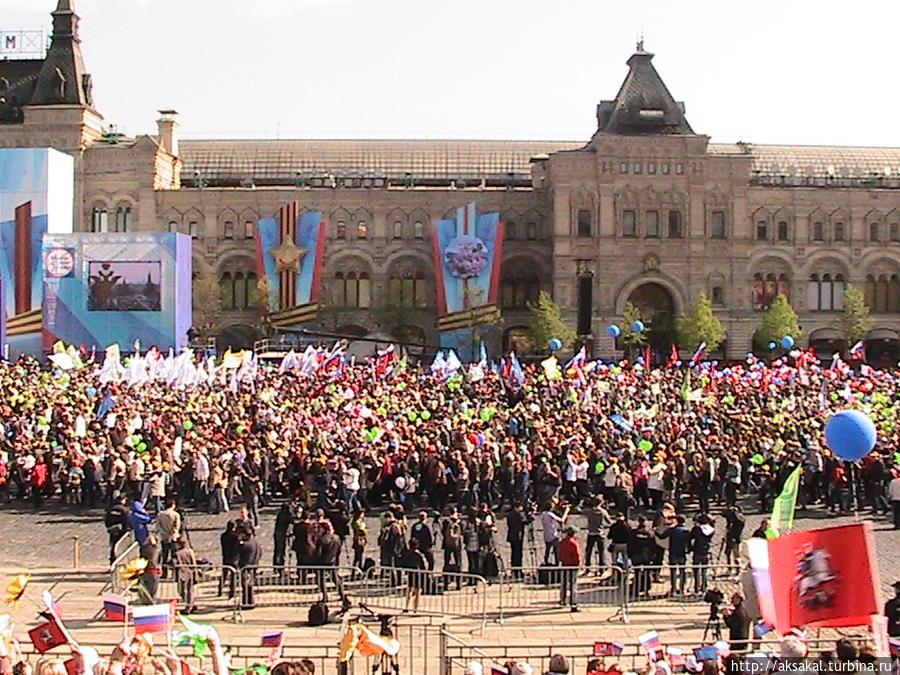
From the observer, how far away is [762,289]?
75000mm

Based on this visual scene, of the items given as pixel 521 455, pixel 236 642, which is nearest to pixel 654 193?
pixel 521 455

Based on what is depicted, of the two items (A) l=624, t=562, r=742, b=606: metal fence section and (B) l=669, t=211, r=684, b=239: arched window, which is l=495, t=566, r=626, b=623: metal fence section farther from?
(B) l=669, t=211, r=684, b=239: arched window

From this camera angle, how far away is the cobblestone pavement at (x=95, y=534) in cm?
2219

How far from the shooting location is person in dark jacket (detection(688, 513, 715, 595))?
19.0 meters

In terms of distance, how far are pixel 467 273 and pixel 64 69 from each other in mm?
25814

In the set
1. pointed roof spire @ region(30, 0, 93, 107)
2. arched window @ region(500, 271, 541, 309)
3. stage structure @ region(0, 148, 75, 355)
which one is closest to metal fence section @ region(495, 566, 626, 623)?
stage structure @ region(0, 148, 75, 355)

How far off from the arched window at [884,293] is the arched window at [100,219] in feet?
139

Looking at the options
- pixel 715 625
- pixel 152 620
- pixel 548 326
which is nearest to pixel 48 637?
pixel 152 620

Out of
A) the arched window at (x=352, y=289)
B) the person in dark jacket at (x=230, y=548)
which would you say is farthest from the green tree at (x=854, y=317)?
the person in dark jacket at (x=230, y=548)

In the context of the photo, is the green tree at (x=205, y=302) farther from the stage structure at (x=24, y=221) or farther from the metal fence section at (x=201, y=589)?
the metal fence section at (x=201, y=589)

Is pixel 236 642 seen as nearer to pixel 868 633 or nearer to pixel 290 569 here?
pixel 290 569

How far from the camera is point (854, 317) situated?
71812 mm

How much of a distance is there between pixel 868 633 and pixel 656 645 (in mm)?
5117

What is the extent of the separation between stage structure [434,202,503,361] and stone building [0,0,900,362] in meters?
2.83
